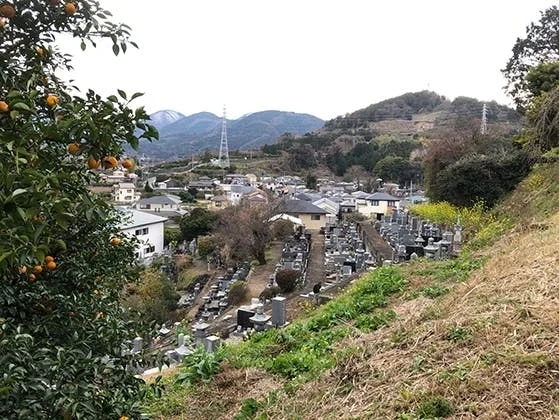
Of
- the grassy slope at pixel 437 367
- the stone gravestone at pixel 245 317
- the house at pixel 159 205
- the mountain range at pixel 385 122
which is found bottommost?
the house at pixel 159 205

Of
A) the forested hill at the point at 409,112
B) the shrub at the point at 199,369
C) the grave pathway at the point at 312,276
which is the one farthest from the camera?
the forested hill at the point at 409,112

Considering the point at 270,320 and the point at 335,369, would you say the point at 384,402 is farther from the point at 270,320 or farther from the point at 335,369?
the point at 270,320

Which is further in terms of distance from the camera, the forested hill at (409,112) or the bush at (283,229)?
the forested hill at (409,112)

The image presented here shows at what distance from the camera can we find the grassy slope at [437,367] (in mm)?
2506

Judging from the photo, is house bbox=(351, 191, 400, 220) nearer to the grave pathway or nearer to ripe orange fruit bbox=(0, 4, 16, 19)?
the grave pathway

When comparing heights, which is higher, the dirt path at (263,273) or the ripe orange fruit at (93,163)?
the ripe orange fruit at (93,163)

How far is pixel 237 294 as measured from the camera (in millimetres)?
16750

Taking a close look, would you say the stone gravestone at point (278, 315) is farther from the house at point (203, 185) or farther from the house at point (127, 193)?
the house at point (203, 185)

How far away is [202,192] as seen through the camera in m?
52.1

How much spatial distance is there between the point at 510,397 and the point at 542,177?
10.2 meters

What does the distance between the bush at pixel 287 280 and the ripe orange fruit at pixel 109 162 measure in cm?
1378

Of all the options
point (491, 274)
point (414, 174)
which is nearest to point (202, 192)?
point (414, 174)

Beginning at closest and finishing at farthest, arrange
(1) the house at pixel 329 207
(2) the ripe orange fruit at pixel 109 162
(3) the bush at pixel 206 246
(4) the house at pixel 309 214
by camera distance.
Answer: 1. (2) the ripe orange fruit at pixel 109 162
2. (3) the bush at pixel 206 246
3. (4) the house at pixel 309 214
4. (1) the house at pixel 329 207

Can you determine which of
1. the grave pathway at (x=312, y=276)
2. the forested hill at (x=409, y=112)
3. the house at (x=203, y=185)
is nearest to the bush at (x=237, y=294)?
the grave pathway at (x=312, y=276)
